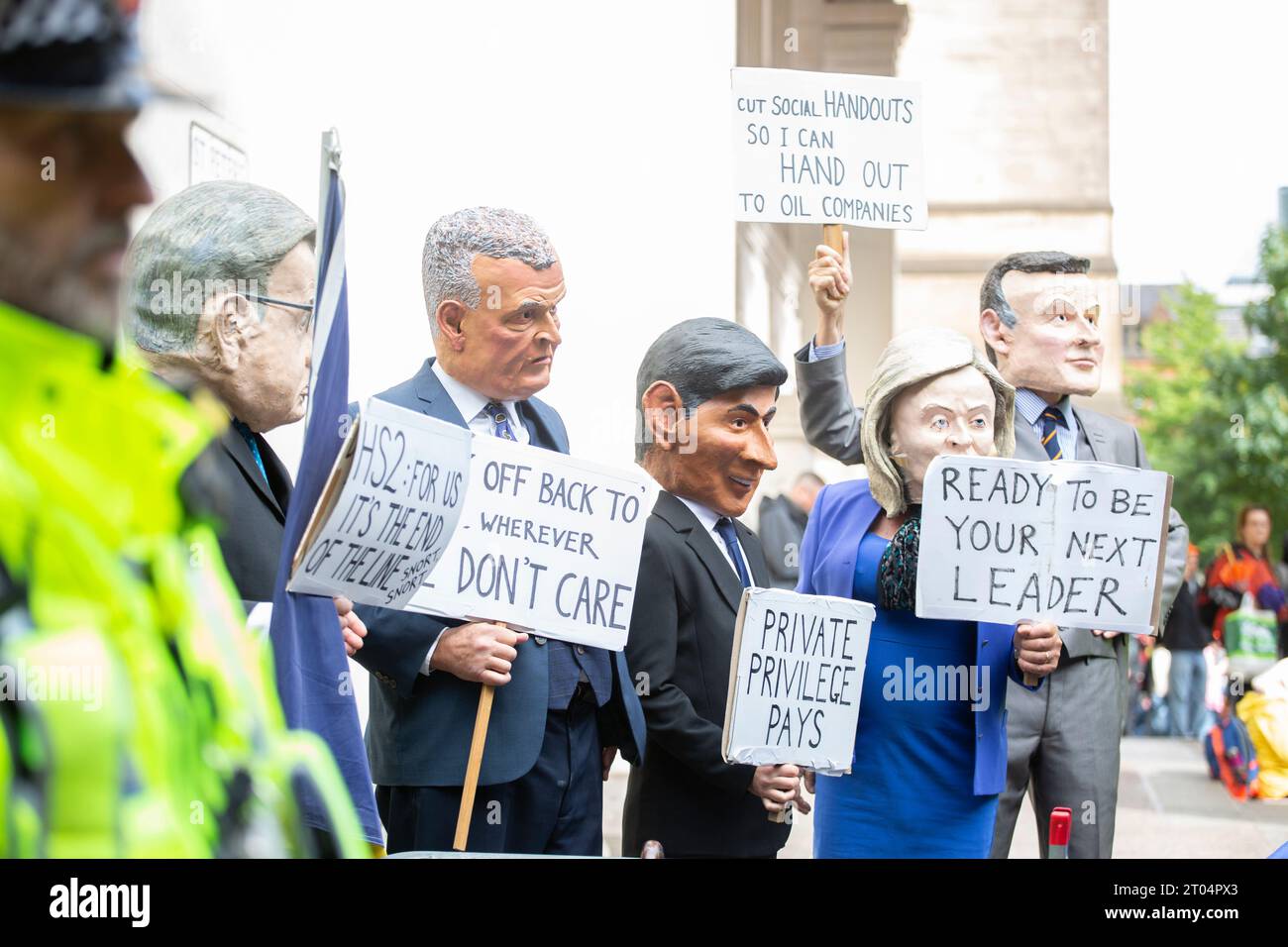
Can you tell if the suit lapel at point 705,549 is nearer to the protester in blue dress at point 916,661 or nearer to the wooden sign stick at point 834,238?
the protester in blue dress at point 916,661

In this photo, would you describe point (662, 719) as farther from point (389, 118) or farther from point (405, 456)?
point (389, 118)

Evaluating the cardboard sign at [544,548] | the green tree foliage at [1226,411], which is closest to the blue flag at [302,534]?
the cardboard sign at [544,548]

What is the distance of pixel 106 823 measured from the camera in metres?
2.00

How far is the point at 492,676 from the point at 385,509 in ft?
1.88

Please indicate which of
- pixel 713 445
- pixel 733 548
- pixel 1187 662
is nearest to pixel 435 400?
pixel 713 445

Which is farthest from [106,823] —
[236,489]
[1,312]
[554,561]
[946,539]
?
[946,539]

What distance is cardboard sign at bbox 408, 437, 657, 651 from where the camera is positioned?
3.44 meters

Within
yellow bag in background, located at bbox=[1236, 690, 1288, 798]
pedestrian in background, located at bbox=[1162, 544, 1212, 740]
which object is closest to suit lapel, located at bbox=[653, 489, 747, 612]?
yellow bag in background, located at bbox=[1236, 690, 1288, 798]

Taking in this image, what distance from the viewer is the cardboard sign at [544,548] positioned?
344 centimetres

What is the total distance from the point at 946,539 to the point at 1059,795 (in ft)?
3.06

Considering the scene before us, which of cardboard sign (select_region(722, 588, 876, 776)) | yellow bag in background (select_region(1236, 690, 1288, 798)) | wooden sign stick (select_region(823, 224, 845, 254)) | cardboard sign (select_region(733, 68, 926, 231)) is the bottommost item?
yellow bag in background (select_region(1236, 690, 1288, 798))

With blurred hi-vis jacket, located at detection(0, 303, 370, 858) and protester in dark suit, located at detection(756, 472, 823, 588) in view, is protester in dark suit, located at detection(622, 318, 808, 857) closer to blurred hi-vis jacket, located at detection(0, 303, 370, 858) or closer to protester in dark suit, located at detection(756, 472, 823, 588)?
blurred hi-vis jacket, located at detection(0, 303, 370, 858)

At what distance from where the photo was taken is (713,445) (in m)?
3.74

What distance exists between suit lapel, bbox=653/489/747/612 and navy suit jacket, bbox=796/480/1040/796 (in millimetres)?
180
